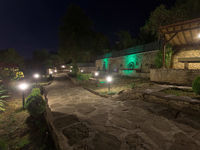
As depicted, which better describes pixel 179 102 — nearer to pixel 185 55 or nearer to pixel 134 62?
pixel 185 55

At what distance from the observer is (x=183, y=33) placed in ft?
32.8

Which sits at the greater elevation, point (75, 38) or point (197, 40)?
point (75, 38)

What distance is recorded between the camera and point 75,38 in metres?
27.6

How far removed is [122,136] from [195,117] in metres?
2.98

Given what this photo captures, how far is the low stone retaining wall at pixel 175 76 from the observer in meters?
7.78

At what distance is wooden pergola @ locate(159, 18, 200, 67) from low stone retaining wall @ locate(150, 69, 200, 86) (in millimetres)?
2696

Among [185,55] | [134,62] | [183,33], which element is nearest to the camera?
[183,33]

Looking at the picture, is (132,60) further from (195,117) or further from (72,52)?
(72,52)

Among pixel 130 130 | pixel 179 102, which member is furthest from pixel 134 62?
pixel 130 130

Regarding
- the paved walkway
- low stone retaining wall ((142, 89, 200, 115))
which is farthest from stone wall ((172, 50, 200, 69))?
the paved walkway

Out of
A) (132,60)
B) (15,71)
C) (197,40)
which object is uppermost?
(197,40)

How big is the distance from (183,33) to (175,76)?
15.5ft

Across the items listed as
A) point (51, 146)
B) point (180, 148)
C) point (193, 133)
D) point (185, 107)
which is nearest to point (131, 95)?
point (185, 107)

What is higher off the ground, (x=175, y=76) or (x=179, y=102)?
(x=175, y=76)
